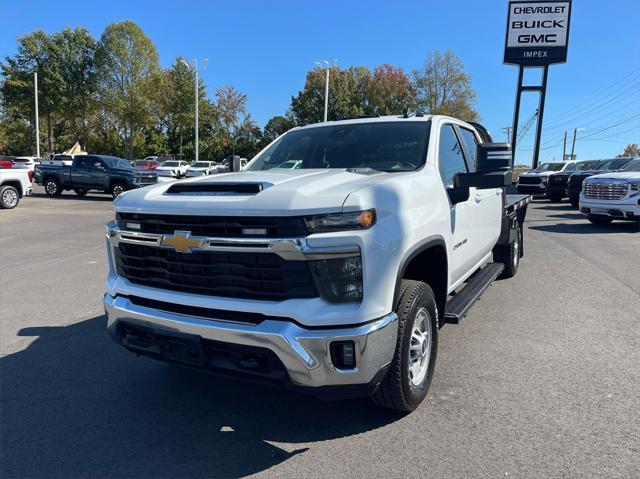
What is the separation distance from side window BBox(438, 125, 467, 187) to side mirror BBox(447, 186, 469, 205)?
0.07 meters

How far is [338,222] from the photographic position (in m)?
2.62

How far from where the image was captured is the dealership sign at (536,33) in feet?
92.8

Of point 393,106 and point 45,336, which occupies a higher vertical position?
point 393,106

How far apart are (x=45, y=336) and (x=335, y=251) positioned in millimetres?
3596

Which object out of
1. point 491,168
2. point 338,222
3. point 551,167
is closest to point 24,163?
point 551,167

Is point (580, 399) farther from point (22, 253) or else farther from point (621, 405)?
point (22, 253)

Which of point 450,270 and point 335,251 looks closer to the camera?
point 335,251

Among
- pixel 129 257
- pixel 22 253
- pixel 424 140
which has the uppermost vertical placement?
pixel 424 140

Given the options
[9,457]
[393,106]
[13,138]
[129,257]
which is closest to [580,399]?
[129,257]

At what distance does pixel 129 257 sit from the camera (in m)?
3.27

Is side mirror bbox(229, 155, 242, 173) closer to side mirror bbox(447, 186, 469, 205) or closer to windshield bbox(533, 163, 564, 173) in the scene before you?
side mirror bbox(447, 186, 469, 205)

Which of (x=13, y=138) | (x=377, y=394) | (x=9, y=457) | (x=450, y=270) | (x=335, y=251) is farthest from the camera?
(x=13, y=138)

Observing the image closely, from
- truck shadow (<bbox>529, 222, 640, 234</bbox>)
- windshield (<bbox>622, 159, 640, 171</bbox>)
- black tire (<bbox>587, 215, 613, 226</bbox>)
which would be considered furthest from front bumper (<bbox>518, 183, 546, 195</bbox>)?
black tire (<bbox>587, 215, 613, 226</bbox>)

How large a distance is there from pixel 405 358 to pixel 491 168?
1.49 meters
